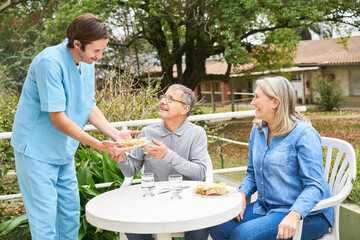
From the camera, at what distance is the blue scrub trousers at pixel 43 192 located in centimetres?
234

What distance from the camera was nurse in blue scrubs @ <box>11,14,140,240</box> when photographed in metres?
2.32

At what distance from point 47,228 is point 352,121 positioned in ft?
69.6

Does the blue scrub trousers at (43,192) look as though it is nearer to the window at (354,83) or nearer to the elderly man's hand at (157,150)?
the elderly man's hand at (157,150)

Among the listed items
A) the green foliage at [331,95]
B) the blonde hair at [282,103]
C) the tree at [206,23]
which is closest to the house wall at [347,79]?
the green foliage at [331,95]

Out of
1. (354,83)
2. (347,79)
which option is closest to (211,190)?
(354,83)

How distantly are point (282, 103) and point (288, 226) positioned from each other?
27.7 inches

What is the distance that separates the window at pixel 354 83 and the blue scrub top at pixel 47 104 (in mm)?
29443

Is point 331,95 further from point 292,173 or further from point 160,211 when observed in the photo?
point 160,211

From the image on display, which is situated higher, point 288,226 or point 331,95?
point 288,226

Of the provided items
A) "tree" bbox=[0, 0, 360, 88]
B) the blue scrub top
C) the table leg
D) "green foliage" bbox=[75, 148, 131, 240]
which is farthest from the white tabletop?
"tree" bbox=[0, 0, 360, 88]

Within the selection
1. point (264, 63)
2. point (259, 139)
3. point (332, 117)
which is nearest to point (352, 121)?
point (332, 117)

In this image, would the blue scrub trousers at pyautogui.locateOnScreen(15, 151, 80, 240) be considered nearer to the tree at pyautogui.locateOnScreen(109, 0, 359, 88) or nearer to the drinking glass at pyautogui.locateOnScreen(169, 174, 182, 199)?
the drinking glass at pyautogui.locateOnScreen(169, 174, 182, 199)

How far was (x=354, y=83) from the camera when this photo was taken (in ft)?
97.0

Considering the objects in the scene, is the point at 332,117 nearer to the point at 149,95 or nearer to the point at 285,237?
the point at 149,95
